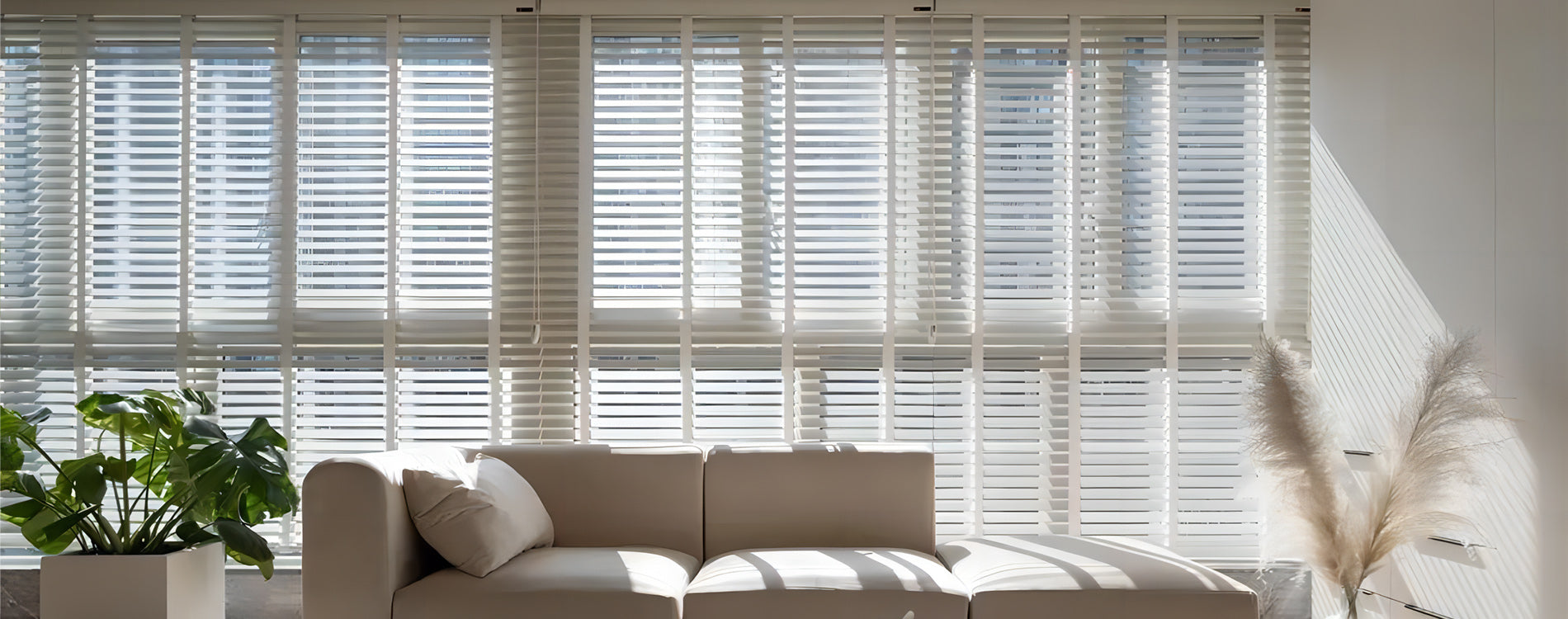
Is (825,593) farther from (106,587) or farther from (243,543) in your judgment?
(106,587)

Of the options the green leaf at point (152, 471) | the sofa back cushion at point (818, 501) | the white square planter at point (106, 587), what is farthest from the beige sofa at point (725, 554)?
the green leaf at point (152, 471)

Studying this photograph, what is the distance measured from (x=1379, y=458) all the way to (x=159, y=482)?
3785 mm

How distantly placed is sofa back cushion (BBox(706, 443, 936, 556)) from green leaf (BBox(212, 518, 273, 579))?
1365 mm

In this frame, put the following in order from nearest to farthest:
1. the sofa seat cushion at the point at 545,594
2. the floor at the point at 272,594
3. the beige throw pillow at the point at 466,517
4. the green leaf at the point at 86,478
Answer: the sofa seat cushion at the point at 545,594 < the beige throw pillow at the point at 466,517 < the green leaf at the point at 86,478 < the floor at the point at 272,594

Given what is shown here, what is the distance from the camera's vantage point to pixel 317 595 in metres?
2.35

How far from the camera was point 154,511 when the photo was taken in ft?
9.46

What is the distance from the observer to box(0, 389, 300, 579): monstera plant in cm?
277

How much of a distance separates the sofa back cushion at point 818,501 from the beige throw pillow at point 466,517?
654mm

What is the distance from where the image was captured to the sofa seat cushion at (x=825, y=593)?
7.71ft

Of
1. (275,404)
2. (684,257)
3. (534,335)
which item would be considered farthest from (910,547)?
(275,404)

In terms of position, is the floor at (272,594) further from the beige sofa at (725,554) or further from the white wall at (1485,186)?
the beige sofa at (725,554)

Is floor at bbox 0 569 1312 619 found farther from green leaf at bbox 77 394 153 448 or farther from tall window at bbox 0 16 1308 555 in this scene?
green leaf at bbox 77 394 153 448

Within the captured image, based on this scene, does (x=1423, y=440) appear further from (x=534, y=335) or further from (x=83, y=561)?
(x=83, y=561)

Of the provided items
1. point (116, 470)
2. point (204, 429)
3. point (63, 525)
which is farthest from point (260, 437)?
point (63, 525)
